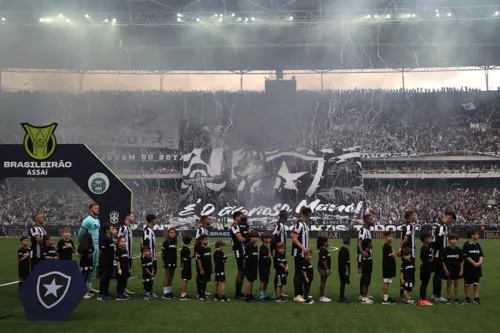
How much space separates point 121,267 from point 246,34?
33.8m

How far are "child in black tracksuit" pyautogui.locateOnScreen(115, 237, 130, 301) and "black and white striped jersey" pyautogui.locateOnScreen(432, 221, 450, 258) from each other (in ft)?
22.7

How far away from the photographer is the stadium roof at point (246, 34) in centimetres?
3606

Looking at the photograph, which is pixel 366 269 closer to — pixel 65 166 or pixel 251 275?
pixel 251 275

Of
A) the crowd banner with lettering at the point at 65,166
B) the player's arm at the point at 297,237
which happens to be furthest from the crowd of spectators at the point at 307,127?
the player's arm at the point at 297,237

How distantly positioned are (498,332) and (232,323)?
443cm

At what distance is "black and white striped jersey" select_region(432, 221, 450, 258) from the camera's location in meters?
11.4

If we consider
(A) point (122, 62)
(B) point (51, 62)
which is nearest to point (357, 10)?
(A) point (122, 62)

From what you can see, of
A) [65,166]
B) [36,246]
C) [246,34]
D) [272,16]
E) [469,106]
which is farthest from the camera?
[469,106]

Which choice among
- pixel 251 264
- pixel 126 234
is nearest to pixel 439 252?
pixel 251 264

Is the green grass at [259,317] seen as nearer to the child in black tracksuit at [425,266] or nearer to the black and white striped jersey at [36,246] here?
the child in black tracksuit at [425,266]

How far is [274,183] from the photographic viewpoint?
4094 centimetres

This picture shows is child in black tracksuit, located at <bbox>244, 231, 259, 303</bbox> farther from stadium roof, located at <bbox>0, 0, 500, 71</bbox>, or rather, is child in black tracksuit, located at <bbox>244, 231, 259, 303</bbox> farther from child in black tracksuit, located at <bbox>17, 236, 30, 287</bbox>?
stadium roof, located at <bbox>0, 0, 500, 71</bbox>

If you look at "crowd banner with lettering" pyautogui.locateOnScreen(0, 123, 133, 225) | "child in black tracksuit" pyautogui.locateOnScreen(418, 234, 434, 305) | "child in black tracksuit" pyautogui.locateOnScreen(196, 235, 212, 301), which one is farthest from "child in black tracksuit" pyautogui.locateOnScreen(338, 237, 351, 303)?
"crowd banner with lettering" pyautogui.locateOnScreen(0, 123, 133, 225)

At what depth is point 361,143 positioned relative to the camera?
45.1m
